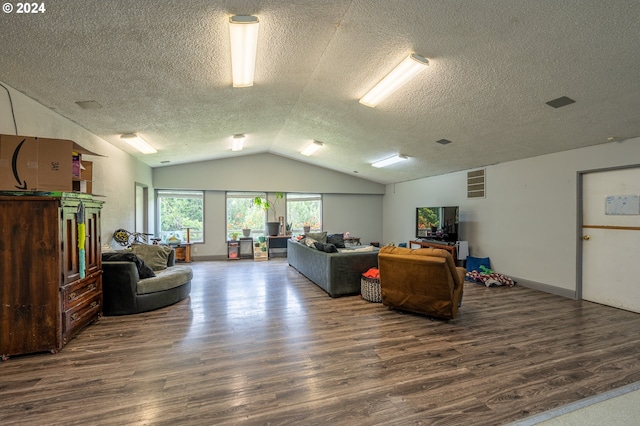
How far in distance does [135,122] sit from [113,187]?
1.54 metres

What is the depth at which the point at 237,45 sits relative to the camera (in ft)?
8.27

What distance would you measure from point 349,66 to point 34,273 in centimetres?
377

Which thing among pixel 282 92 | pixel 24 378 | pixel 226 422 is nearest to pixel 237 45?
pixel 282 92

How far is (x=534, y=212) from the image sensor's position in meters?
4.96

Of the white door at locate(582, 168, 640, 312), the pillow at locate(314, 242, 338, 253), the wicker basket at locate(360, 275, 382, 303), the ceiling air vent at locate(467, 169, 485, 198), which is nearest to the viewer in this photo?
the white door at locate(582, 168, 640, 312)

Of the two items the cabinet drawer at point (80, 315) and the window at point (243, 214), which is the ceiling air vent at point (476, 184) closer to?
the window at point (243, 214)

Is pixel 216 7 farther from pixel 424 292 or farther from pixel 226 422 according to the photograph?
pixel 424 292

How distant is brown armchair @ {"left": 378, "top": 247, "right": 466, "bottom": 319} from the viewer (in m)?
3.34

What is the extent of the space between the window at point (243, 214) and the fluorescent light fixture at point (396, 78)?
5.61 metres

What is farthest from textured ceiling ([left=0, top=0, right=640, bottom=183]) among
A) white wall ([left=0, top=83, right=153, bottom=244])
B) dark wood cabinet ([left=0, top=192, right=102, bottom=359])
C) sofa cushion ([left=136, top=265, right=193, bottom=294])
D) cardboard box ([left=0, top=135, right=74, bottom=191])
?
sofa cushion ([left=136, top=265, right=193, bottom=294])

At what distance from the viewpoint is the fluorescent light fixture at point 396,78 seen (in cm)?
279

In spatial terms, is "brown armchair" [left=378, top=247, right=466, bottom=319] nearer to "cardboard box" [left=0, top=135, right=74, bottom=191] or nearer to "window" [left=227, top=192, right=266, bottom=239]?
"cardboard box" [left=0, top=135, right=74, bottom=191]

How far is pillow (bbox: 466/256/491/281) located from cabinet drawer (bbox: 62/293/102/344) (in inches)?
256

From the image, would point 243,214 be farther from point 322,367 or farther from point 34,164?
point 322,367
